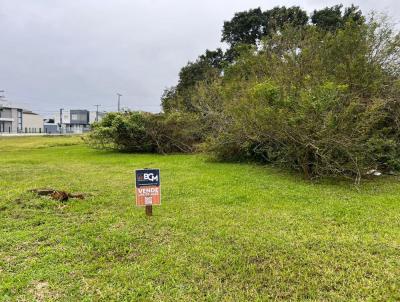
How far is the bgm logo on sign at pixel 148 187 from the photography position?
460cm

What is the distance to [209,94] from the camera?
1507 cm

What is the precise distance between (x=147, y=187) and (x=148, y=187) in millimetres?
14

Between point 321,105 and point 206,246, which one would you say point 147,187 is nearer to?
point 206,246

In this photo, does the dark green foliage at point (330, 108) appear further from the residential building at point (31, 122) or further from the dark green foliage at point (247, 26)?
the residential building at point (31, 122)

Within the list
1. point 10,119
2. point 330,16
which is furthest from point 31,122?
point 330,16

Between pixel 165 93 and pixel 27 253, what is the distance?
17872mm

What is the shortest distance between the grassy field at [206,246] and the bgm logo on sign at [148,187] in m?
0.28

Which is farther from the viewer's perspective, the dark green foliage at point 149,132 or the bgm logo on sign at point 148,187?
the dark green foliage at point 149,132

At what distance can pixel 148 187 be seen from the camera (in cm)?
464

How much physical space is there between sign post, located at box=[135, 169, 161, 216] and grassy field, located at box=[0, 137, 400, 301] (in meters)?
0.28

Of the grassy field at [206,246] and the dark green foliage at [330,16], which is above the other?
the dark green foliage at [330,16]

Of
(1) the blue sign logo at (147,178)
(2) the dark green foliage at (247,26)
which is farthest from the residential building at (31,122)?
(1) the blue sign logo at (147,178)

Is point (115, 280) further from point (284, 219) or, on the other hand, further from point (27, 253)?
point (284, 219)

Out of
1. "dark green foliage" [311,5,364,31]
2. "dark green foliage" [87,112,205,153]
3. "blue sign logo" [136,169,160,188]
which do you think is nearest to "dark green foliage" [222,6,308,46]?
"dark green foliage" [311,5,364,31]
